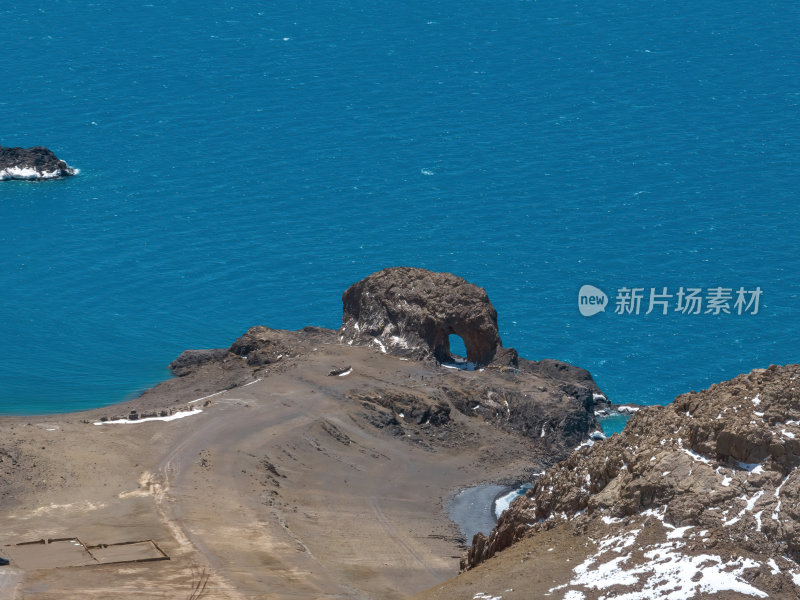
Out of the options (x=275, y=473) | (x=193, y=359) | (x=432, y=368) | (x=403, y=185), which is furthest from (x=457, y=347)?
(x=275, y=473)

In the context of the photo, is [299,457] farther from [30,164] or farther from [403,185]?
[30,164]

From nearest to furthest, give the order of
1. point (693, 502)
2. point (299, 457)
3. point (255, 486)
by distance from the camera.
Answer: point (693, 502)
point (255, 486)
point (299, 457)

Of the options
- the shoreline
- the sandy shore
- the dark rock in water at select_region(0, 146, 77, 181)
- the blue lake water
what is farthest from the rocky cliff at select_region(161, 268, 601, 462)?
the dark rock in water at select_region(0, 146, 77, 181)

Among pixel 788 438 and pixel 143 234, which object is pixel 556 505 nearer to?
pixel 788 438

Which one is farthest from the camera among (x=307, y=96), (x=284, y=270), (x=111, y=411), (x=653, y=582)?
(x=307, y=96)

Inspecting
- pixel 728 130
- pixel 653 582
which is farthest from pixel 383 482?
pixel 728 130

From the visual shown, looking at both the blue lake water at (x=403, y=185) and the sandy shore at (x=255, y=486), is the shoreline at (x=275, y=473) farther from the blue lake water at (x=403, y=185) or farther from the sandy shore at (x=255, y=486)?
the blue lake water at (x=403, y=185)
